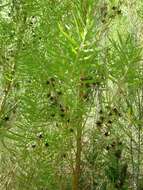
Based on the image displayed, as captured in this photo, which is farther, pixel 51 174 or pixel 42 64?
pixel 51 174

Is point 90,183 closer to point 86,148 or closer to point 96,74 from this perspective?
point 86,148

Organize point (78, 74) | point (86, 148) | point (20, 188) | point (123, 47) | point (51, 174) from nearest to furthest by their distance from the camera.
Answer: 1. point (78, 74)
2. point (123, 47)
3. point (51, 174)
4. point (20, 188)
5. point (86, 148)

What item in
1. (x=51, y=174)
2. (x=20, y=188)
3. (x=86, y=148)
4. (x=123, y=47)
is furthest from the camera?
(x=86, y=148)

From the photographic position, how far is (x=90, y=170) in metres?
1.63

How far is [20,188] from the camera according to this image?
5.10 feet

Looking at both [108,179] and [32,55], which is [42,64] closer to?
[32,55]

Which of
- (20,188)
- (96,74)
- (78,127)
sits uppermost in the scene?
(96,74)

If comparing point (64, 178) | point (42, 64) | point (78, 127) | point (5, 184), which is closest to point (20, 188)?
point (5, 184)

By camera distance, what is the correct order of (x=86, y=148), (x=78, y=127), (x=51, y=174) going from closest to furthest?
(x=78, y=127) < (x=51, y=174) < (x=86, y=148)

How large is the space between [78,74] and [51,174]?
1.53 feet

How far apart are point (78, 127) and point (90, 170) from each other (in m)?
0.40

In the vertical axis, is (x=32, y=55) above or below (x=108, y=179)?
above

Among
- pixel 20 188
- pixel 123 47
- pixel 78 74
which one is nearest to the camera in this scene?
pixel 78 74

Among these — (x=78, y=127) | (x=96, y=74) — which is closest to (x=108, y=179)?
(x=78, y=127)
